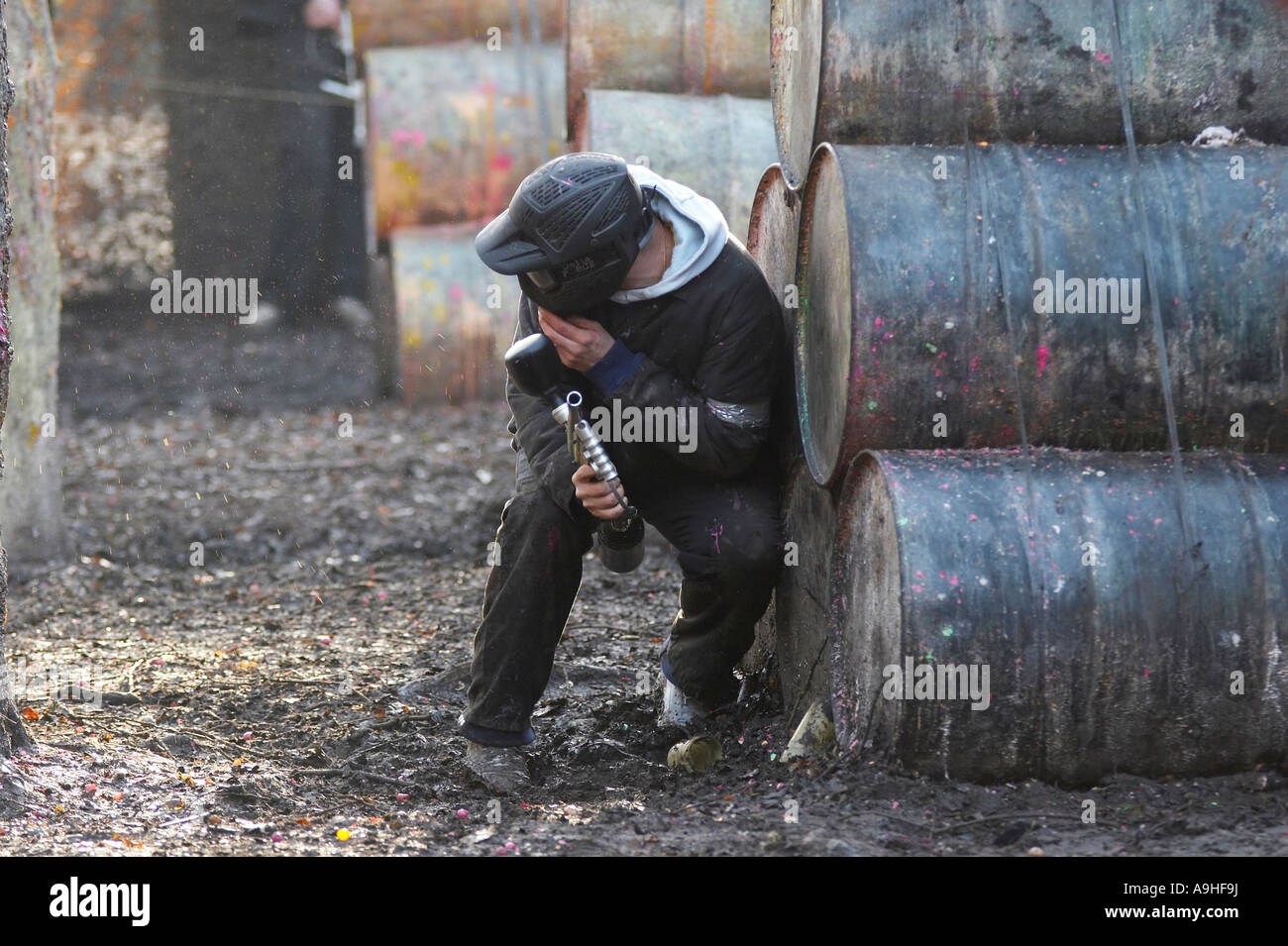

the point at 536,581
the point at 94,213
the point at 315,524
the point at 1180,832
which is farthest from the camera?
the point at 94,213

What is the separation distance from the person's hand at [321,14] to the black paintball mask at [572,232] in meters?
8.91

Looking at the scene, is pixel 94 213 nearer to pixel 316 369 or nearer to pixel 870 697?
pixel 316 369

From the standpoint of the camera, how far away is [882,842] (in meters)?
2.75

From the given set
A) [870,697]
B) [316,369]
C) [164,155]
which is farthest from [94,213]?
[870,697]

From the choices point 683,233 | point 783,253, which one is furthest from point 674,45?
point 683,233

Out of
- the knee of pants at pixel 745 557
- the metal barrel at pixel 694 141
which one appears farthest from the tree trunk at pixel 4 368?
the metal barrel at pixel 694 141

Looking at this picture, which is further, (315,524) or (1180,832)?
(315,524)

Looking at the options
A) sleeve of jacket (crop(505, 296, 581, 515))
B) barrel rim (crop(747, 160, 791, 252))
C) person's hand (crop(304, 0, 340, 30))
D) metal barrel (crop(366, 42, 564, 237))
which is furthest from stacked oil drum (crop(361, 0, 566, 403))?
sleeve of jacket (crop(505, 296, 581, 515))

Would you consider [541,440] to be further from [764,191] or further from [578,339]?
[764,191]

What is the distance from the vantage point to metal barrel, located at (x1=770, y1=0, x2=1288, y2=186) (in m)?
3.15

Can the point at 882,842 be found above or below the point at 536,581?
below

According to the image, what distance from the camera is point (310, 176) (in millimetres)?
11750

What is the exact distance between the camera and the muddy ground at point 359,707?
2.86 meters

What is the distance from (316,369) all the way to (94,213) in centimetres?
294
